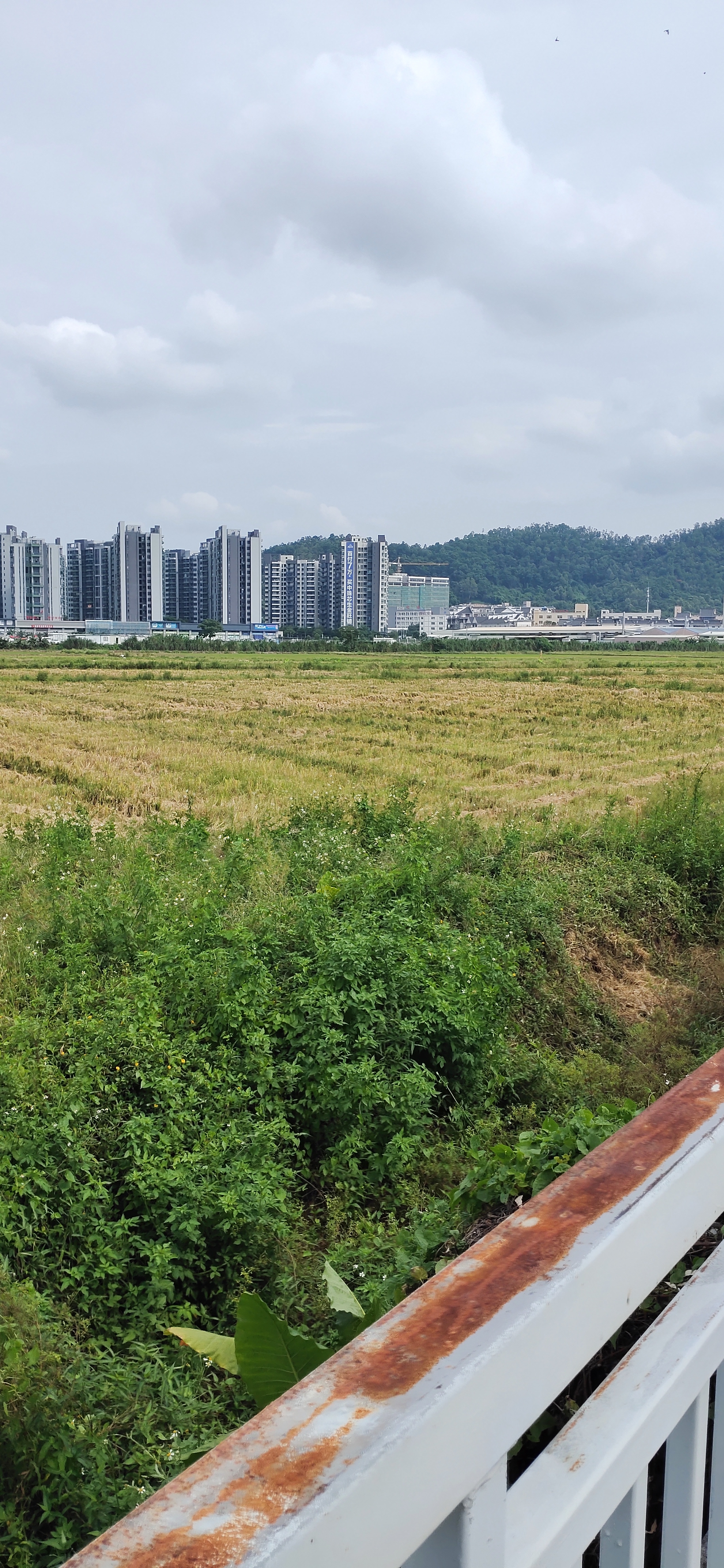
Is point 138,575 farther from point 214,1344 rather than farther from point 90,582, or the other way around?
point 214,1344

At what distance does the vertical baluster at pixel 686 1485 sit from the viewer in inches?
40.2

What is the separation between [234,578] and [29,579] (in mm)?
23723

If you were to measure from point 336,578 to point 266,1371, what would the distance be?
140m

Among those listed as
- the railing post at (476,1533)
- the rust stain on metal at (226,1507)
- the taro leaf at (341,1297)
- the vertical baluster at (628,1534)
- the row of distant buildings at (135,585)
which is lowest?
the taro leaf at (341,1297)

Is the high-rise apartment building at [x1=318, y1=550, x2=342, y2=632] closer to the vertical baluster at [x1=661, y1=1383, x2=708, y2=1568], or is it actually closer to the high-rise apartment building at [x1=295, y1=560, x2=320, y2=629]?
the high-rise apartment building at [x1=295, y1=560, x2=320, y2=629]

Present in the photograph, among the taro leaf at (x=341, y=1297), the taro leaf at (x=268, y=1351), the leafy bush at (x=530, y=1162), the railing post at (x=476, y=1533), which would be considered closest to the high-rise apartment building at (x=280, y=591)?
the leafy bush at (x=530, y=1162)

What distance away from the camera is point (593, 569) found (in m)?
182

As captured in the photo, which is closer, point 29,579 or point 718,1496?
point 718,1496

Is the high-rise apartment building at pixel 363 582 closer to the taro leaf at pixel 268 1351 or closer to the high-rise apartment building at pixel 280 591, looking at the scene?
the high-rise apartment building at pixel 280 591

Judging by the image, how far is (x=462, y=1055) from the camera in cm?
596

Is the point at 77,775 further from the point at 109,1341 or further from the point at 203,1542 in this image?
the point at 203,1542

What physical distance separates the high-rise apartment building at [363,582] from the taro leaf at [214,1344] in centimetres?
13424

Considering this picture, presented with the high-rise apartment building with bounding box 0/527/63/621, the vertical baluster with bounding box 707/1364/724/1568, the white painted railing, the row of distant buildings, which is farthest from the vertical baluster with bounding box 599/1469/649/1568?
the high-rise apartment building with bounding box 0/527/63/621

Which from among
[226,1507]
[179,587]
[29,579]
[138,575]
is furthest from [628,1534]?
[179,587]
